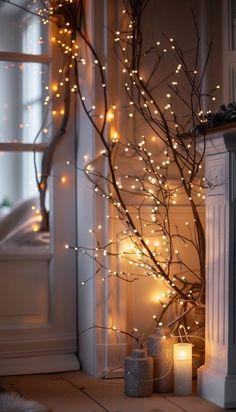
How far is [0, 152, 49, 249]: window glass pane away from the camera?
4078mm

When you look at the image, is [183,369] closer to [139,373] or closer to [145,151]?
[139,373]

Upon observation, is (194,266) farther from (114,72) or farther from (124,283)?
(114,72)

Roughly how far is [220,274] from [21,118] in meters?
1.39

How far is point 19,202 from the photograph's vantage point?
4.10m

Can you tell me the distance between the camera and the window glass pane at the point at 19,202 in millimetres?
4078

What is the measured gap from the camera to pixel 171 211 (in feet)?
13.3

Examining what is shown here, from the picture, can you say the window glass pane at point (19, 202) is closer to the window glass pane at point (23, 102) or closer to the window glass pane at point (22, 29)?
the window glass pane at point (23, 102)

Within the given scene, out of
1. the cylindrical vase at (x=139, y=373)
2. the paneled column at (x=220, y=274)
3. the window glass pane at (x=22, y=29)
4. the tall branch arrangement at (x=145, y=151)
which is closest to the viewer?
the paneled column at (x=220, y=274)

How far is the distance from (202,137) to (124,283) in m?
0.92

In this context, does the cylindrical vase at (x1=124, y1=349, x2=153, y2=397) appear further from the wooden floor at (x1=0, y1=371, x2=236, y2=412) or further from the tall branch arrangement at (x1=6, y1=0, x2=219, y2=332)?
the tall branch arrangement at (x1=6, y1=0, x2=219, y2=332)

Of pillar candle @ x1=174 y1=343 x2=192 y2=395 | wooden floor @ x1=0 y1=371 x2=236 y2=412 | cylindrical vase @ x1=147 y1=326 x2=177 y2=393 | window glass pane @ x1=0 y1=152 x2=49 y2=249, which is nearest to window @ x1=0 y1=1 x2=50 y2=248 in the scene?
window glass pane @ x1=0 y1=152 x2=49 y2=249

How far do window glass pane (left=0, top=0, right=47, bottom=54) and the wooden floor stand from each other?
5.53ft

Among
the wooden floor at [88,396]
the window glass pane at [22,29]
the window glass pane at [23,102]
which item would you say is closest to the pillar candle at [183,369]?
the wooden floor at [88,396]

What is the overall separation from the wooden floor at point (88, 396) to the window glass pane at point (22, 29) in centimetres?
169
